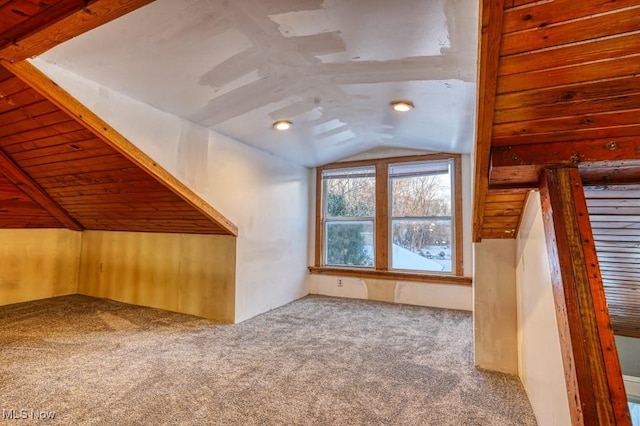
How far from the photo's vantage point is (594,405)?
105cm

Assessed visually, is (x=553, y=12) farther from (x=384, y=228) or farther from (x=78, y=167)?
(x=384, y=228)

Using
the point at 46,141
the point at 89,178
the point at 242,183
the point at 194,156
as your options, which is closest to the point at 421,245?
the point at 242,183

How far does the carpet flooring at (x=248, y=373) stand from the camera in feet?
6.12

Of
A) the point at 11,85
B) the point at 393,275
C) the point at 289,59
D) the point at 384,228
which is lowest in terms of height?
the point at 393,275

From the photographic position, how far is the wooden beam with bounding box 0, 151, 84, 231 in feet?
10.6

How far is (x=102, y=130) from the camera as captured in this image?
229cm

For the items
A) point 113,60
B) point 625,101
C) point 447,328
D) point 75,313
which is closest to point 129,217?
point 75,313

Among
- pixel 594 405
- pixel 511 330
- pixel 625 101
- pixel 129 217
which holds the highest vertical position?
pixel 625 101

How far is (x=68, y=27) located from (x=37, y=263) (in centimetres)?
441

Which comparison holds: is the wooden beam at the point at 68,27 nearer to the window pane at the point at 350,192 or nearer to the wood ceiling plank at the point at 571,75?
the wood ceiling plank at the point at 571,75

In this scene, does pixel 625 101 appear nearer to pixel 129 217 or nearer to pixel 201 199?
pixel 201 199

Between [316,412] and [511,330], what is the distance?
1579 millimetres

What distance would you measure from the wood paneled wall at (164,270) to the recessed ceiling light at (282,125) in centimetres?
135

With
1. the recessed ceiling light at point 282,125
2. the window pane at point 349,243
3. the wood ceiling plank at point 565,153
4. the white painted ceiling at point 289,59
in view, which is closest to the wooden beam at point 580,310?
the wood ceiling plank at point 565,153
